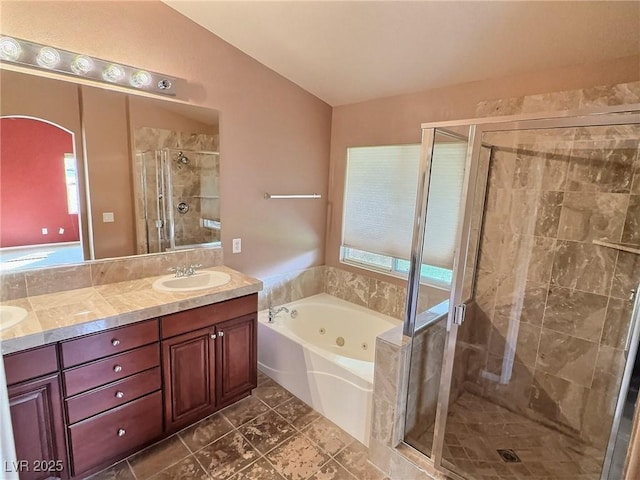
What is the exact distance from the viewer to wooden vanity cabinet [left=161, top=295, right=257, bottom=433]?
78.5 inches

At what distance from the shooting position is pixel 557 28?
5.68 ft

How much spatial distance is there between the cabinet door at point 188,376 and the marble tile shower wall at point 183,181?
2.42 feet

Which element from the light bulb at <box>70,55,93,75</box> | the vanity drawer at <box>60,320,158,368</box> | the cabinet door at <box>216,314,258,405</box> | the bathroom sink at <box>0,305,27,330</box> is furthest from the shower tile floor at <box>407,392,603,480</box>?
the light bulb at <box>70,55,93,75</box>

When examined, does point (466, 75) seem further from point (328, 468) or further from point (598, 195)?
point (328, 468)

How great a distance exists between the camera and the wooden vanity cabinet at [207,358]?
1994mm

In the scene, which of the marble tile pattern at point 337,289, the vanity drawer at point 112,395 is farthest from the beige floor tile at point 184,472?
the marble tile pattern at point 337,289

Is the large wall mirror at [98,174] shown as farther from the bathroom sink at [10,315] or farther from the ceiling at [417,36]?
the ceiling at [417,36]

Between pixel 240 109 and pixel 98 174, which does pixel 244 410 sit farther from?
Answer: pixel 240 109

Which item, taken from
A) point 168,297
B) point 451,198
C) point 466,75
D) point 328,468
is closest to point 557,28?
point 466,75

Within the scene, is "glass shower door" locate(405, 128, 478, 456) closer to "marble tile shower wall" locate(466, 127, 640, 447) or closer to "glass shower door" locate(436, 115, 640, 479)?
"glass shower door" locate(436, 115, 640, 479)

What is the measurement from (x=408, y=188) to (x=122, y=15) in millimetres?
2274

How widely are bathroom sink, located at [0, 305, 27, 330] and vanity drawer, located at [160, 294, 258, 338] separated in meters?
0.63

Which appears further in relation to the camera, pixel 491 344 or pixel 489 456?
pixel 491 344

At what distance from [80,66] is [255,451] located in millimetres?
2472
